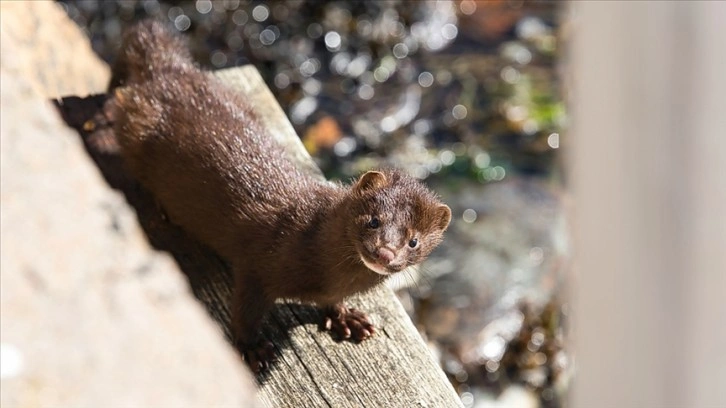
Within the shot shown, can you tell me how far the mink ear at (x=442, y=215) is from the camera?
2.98m

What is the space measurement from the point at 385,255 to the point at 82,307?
4.69ft

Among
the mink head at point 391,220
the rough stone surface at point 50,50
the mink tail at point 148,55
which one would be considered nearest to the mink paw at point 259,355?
the mink head at point 391,220

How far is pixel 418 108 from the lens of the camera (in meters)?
6.75

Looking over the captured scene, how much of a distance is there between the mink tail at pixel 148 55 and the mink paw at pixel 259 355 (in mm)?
1272

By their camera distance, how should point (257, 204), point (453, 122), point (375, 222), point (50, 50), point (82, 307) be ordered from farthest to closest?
1. point (453, 122)
2. point (50, 50)
3. point (257, 204)
4. point (375, 222)
5. point (82, 307)

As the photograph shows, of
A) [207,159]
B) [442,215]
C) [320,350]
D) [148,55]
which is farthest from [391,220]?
[148,55]

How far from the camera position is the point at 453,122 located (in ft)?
22.0

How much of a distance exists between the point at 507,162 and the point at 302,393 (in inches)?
163

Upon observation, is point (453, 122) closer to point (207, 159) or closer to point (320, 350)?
point (207, 159)

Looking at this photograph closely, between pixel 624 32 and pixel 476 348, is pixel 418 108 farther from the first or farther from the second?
pixel 624 32

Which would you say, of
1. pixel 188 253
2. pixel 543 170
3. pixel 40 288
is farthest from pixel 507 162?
pixel 40 288

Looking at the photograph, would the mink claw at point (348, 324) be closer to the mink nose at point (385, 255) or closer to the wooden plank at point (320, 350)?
the wooden plank at point (320, 350)

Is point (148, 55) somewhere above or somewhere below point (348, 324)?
above

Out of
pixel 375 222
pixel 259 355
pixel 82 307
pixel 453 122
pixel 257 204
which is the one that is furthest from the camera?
pixel 453 122
